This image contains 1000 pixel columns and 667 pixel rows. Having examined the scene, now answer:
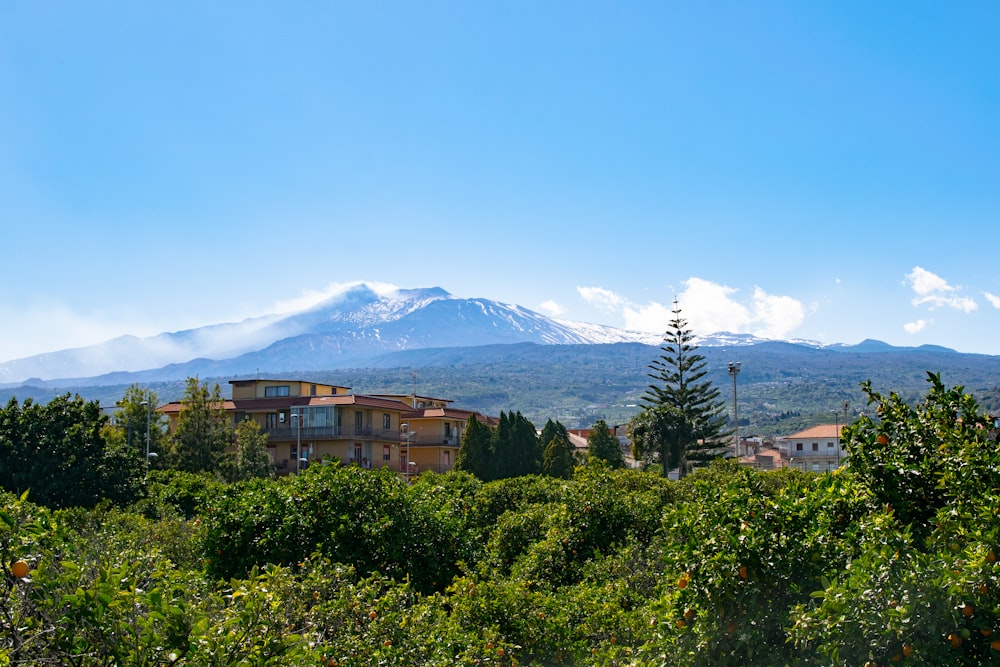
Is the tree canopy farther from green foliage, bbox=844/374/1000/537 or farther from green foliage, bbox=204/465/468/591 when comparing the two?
green foliage, bbox=844/374/1000/537

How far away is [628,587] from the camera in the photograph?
10531 mm

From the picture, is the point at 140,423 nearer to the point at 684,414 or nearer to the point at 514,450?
the point at 514,450

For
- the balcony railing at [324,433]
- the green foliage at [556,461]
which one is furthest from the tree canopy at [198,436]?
the green foliage at [556,461]

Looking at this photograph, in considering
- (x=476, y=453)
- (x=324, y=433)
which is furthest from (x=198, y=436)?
(x=476, y=453)

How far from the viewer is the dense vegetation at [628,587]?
13.7 feet

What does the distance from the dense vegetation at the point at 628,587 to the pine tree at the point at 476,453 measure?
40849 mm

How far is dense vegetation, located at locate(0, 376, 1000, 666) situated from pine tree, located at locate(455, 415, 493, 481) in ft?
134

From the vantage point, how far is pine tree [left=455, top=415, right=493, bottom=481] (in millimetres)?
51688

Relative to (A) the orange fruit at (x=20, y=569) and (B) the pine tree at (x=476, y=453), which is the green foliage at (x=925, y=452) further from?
(B) the pine tree at (x=476, y=453)

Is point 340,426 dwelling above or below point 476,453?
above

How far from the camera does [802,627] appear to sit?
16.4ft

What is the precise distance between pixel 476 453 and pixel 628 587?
1642 inches

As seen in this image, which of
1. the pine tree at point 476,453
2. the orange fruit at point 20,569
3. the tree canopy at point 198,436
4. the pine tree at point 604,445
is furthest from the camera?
the pine tree at point 604,445

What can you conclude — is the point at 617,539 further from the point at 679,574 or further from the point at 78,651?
the point at 78,651
